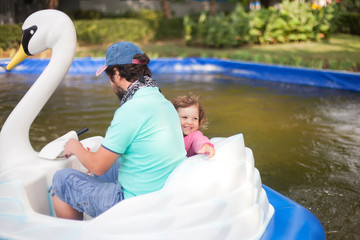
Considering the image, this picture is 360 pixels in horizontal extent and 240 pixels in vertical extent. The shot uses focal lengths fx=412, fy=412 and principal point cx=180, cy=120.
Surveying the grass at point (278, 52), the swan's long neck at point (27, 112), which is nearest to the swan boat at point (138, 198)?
the swan's long neck at point (27, 112)

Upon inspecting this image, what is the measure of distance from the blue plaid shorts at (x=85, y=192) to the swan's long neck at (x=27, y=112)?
1.07ft

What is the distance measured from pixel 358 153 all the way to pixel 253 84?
12.5 feet

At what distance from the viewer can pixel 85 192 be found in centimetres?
186

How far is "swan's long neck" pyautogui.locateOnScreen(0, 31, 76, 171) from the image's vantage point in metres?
2.10

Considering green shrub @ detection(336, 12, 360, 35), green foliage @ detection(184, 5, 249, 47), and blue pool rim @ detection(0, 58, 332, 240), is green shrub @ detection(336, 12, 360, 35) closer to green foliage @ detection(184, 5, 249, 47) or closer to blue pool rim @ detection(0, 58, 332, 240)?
green foliage @ detection(184, 5, 249, 47)

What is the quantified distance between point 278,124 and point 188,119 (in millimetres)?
2757

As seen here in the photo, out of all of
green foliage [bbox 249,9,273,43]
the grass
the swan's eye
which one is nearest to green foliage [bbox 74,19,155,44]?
the grass

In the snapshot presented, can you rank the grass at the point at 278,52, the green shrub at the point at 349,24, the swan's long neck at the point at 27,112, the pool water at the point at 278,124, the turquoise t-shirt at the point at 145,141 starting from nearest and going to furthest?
the turquoise t-shirt at the point at 145,141
the swan's long neck at the point at 27,112
the pool water at the point at 278,124
the grass at the point at 278,52
the green shrub at the point at 349,24

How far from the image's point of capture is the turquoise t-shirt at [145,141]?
1.68 meters

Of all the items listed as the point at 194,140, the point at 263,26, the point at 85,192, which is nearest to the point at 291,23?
the point at 263,26

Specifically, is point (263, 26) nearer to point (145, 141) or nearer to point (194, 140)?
point (194, 140)

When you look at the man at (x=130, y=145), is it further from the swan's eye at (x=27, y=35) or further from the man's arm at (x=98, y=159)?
the swan's eye at (x=27, y=35)

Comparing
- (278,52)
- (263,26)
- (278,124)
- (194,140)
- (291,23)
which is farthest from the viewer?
(263,26)

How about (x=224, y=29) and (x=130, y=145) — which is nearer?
(x=130, y=145)
